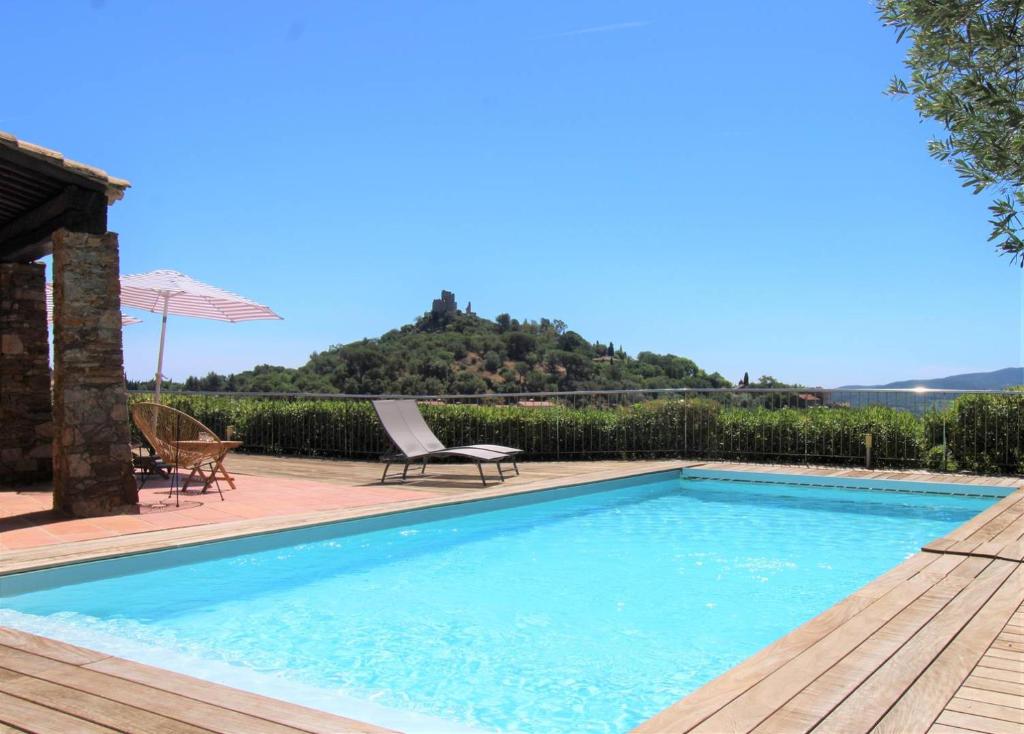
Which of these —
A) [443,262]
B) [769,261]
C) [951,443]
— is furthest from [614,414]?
[443,262]

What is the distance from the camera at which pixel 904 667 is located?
2355 mm

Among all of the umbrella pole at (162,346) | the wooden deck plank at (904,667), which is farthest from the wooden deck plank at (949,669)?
the umbrella pole at (162,346)

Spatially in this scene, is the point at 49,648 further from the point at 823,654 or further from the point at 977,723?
the point at 977,723

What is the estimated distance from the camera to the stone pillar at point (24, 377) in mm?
7285

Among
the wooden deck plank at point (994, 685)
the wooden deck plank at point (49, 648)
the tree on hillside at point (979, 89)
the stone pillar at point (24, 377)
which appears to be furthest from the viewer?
the stone pillar at point (24, 377)

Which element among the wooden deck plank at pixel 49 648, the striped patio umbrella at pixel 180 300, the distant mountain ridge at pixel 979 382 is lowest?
the wooden deck plank at pixel 49 648

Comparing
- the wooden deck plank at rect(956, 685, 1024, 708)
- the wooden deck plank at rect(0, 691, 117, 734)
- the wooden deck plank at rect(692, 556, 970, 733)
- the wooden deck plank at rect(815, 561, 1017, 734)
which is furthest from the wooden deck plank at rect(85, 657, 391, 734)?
the wooden deck plank at rect(956, 685, 1024, 708)

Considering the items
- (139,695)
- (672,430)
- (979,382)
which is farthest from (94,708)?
(979,382)

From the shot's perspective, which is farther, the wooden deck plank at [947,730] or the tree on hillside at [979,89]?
the tree on hillside at [979,89]

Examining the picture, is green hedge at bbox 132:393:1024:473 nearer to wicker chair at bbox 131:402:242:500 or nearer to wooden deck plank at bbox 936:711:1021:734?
wicker chair at bbox 131:402:242:500

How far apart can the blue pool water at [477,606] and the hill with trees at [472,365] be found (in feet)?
33.5

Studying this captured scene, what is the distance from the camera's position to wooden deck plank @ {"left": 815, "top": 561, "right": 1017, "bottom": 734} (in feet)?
6.41

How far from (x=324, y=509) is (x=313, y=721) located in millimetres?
4181

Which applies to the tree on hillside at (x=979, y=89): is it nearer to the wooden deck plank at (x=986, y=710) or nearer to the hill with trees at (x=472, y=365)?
the wooden deck plank at (x=986, y=710)
